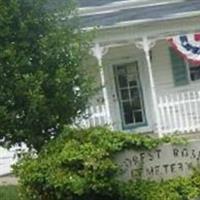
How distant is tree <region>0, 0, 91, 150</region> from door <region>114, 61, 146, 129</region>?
975 cm

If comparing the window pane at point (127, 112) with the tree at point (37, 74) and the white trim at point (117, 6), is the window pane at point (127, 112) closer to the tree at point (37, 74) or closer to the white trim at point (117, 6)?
the white trim at point (117, 6)

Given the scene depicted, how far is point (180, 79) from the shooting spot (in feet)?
60.4

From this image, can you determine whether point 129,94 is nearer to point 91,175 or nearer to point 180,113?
point 180,113

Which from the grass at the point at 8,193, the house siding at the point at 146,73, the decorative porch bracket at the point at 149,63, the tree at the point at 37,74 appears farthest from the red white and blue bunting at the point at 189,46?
the tree at the point at 37,74

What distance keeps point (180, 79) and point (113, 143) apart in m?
10.9

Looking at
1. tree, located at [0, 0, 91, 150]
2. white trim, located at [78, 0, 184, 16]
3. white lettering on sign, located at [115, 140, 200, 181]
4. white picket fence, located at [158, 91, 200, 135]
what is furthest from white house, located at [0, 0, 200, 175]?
white lettering on sign, located at [115, 140, 200, 181]

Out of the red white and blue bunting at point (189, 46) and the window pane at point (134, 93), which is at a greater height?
the red white and blue bunting at point (189, 46)

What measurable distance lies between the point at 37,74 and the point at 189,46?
357 inches

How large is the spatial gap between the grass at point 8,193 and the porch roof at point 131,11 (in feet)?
17.5

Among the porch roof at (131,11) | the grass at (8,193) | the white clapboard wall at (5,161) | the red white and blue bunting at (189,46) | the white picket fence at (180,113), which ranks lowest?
the grass at (8,193)

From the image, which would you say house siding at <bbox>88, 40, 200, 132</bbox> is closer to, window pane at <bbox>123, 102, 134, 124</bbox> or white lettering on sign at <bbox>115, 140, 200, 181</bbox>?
window pane at <bbox>123, 102, 134, 124</bbox>

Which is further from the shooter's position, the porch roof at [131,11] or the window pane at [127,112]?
the window pane at [127,112]

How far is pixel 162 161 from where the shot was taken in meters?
7.77

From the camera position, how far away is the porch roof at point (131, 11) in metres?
17.4
